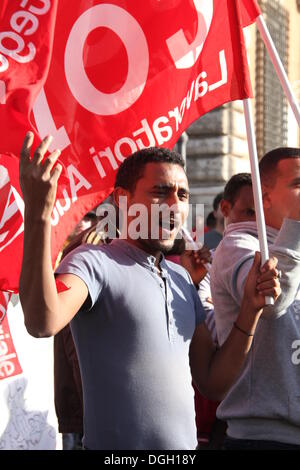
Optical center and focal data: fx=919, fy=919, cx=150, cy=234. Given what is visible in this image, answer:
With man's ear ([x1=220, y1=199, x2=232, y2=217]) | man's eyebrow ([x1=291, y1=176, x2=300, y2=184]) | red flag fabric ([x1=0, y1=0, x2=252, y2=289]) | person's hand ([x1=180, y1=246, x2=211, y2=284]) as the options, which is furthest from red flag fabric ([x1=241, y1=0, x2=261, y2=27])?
person's hand ([x1=180, y1=246, x2=211, y2=284])

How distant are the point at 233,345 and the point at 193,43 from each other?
1.12 metres

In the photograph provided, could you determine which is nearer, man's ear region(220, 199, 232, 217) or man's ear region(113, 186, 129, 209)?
man's ear region(113, 186, 129, 209)

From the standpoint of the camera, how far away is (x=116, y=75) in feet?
10.4

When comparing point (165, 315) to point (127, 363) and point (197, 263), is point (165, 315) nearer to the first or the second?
point (127, 363)

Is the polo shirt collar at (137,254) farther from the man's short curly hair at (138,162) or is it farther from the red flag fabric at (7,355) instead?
the red flag fabric at (7,355)

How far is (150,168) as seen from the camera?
2.70m

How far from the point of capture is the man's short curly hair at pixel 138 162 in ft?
8.89

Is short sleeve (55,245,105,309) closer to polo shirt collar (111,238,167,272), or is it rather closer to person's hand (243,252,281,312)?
polo shirt collar (111,238,167,272)

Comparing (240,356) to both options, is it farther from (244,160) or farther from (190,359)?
(244,160)

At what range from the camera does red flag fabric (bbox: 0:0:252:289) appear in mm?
2945

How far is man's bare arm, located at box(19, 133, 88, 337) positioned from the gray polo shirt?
0.22 m

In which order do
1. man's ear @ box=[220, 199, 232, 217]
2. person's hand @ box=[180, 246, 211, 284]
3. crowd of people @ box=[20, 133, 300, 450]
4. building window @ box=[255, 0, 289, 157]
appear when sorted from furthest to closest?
1. building window @ box=[255, 0, 289, 157]
2. person's hand @ box=[180, 246, 211, 284]
3. man's ear @ box=[220, 199, 232, 217]
4. crowd of people @ box=[20, 133, 300, 450]

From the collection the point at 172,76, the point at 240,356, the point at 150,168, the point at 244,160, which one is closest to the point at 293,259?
the point at 240,356

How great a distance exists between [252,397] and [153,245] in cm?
62
